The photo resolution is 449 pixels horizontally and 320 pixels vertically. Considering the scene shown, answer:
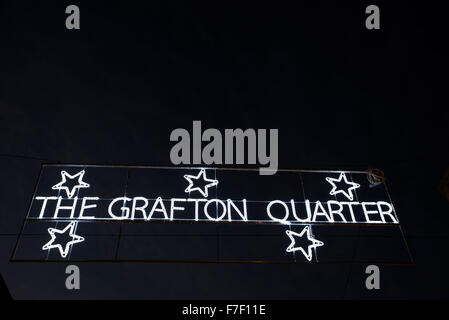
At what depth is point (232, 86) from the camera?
6453 millimetres

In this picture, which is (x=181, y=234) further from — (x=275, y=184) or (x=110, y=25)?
(x=110, y=25)

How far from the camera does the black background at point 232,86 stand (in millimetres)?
5941

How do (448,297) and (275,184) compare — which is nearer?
(275,184)

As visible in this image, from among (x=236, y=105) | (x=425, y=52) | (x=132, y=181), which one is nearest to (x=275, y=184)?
(x=236, y=105)

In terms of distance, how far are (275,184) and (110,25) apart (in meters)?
3.45

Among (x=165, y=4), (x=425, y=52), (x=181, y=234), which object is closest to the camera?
(x=165, y=4)

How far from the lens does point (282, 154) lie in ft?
23.0

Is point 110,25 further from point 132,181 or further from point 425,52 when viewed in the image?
point 425,52

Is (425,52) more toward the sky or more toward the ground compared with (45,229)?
more toward the sky

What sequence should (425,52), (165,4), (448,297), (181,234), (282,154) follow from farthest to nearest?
(448,297)
(181,234)
(282,154)
(425,52)
(165,4)

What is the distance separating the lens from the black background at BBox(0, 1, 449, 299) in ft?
19.5

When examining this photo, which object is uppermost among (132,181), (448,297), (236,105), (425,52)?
(425,52)

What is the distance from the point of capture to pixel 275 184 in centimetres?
727

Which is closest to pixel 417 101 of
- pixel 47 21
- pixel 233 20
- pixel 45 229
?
pixel 233 20
